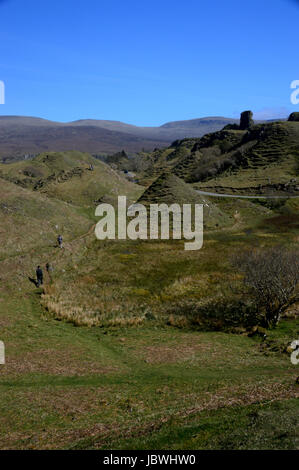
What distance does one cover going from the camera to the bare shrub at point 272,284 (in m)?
31.4

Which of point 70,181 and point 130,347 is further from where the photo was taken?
point 70,181

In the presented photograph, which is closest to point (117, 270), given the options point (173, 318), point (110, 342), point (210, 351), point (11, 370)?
point (173, 318)

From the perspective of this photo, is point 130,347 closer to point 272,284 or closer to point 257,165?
point 272,284

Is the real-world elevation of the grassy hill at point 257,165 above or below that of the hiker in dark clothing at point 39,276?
above

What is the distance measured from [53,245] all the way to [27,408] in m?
38.0

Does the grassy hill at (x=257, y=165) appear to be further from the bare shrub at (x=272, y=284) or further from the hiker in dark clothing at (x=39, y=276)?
the hiker in dark clothing at (x=39, y=276)

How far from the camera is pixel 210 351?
86.1 ft

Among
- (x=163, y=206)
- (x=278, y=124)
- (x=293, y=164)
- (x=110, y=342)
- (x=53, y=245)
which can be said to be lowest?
(x=110, y=342)

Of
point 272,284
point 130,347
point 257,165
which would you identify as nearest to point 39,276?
point 130,347

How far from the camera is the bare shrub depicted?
31.4 metres

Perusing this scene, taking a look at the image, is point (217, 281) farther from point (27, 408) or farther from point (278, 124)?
point (278, 124)

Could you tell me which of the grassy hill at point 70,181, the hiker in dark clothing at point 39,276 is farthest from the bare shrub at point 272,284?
the grassy hill at point 70,181

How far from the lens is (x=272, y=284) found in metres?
31.6

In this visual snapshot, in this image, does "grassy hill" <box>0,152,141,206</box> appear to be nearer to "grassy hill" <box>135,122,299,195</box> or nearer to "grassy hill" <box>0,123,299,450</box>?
"grassy hill" <box>0,123,299,450</box>
